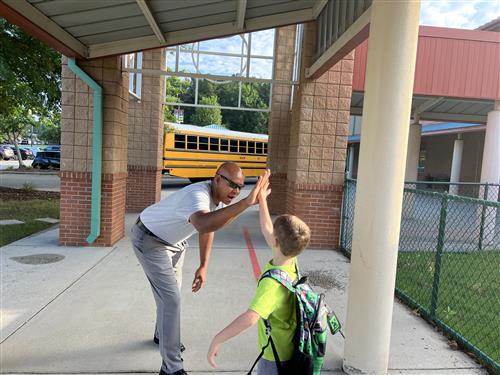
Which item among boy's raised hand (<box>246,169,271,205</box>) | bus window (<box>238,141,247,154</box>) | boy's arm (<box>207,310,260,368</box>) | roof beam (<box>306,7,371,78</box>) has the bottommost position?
boy's arm (<box>207,310,260,368</box>)

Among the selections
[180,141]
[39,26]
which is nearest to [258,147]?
[180,141]

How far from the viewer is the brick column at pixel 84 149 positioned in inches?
265

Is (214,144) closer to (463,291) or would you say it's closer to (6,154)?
(463,291)

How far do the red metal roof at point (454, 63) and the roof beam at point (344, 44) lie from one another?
2.79 meters

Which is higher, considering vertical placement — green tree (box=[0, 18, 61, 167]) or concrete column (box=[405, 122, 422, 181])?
green tree (box=[0, 18, 61, 167])

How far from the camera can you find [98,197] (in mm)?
6738

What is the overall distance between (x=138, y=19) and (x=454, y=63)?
741 centimetres

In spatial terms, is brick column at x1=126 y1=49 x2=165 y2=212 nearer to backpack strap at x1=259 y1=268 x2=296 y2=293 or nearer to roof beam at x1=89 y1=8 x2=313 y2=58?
roof beam at x1=89 y1=8 x2=313 y2=58

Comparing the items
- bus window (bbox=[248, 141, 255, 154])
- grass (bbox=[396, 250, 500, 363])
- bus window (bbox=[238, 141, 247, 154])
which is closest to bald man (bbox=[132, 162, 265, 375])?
grass (bbox=[396, 250, 500, 363])

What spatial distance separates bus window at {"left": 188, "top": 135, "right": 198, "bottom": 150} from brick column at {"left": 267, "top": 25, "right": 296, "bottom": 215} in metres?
7.88

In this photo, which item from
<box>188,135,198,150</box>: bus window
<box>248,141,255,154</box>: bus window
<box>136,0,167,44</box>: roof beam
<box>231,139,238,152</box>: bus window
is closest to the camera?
<box>136,0,167,44</box>: roof beam

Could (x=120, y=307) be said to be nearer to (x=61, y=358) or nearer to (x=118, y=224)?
(x=61, y=358)

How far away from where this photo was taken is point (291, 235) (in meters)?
2.08

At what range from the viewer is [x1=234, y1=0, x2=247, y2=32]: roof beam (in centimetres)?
558
